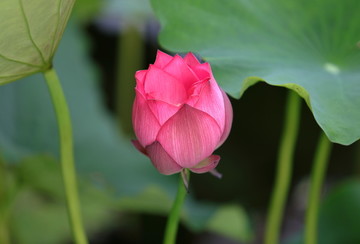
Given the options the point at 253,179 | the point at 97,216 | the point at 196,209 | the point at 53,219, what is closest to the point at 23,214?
the point at 53,219

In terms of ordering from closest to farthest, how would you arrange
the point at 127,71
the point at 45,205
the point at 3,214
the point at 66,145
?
the point at 66,145 → the point at 3,214 → the point at 45,205 → the point at 127,71

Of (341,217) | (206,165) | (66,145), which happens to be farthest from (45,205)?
(206,165)

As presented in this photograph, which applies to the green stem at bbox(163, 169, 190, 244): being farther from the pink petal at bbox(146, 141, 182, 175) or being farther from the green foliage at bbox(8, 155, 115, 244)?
the green foliage at bbox(8, 155, 115, 244)

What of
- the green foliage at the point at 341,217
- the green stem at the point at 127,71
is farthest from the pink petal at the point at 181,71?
the green stem at the point at 127,71

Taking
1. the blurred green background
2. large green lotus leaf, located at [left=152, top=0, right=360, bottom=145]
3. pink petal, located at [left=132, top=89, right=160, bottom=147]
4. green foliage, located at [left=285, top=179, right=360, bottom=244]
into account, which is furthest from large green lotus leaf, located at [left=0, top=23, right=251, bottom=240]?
pink petal, located at [left=132, top=89, right=160, bottom=147]

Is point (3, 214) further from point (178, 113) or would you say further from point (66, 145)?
point (178, 113)
